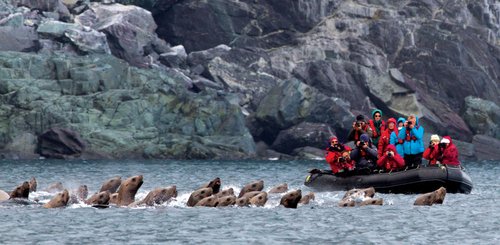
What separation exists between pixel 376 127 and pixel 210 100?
2979 inches

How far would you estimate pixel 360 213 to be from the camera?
50.0 metres

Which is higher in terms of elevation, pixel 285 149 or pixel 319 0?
pixel 319 0

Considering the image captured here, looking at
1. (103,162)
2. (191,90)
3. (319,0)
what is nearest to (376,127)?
(103,162)

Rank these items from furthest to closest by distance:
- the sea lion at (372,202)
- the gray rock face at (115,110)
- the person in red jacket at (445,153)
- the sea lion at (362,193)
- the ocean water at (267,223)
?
the gray rock face at (115,110) → the person in red jacket at (445,153) → the sea lion at (362,193) → the sea lion at (372,202) → the ocean water at (267,223)

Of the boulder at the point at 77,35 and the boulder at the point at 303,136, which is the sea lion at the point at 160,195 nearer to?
the boulder at the point at 303,136

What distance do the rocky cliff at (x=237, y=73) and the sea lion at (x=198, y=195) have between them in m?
73.4

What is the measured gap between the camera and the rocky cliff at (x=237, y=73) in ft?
428

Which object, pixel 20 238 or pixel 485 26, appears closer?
pixel 20 238

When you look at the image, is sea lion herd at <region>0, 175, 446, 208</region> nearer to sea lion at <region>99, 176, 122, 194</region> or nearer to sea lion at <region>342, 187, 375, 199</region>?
sea lion at <region>342, 187, 375, 199</region>

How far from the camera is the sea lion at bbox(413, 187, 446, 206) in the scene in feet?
174

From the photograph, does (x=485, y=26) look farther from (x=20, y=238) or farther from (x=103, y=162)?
(x=20, y=238)

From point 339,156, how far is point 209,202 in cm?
1003

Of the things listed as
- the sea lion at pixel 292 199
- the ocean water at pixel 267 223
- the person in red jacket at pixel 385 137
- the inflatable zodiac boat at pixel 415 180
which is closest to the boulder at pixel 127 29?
Result: the ocean water at pixel 267 223

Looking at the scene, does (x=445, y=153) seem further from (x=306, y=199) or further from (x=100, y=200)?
(x=100, y=200)
